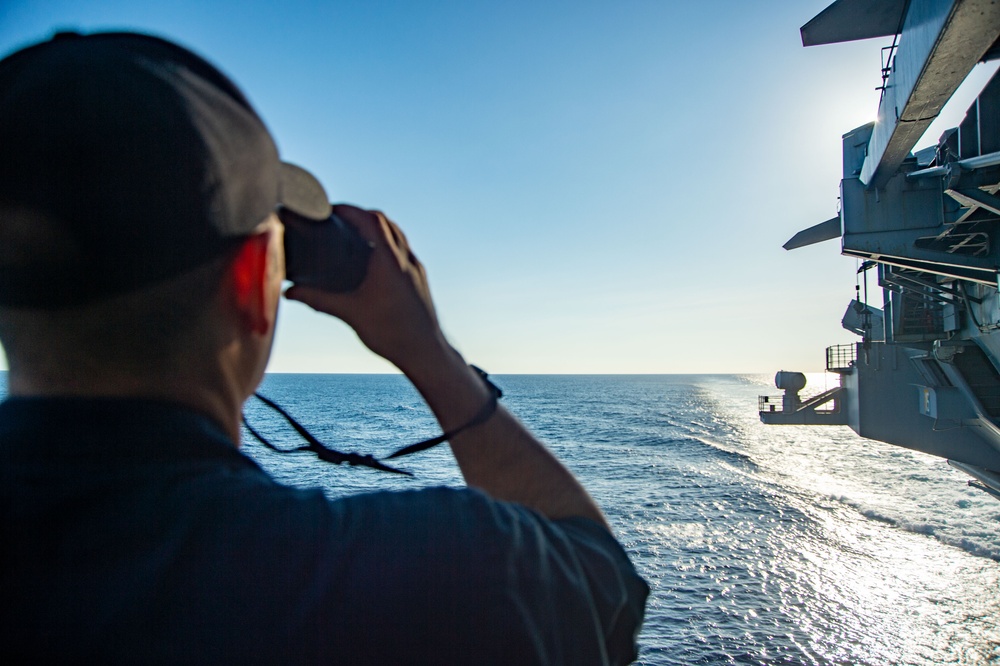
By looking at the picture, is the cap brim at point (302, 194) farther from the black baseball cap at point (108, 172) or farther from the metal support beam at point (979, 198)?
the metal support beam at point (979, 198)

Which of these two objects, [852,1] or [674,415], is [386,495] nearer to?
[852,1]

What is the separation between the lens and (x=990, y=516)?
81.1ft

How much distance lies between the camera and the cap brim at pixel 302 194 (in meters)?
0.98

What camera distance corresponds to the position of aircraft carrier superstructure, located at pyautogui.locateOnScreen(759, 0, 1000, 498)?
8461 millimetres

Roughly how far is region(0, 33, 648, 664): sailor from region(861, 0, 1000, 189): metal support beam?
821 centimetres

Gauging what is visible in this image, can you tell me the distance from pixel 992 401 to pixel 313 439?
63.6 ft

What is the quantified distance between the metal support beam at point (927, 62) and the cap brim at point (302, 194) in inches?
318

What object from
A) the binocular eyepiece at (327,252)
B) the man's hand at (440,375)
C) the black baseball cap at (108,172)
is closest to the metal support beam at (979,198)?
the man's hand at (440,375)

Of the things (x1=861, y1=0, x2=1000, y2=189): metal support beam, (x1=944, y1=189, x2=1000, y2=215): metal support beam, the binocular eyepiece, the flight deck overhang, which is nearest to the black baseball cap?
the binocular eyepiece

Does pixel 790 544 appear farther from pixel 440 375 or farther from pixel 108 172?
pixel 108 172

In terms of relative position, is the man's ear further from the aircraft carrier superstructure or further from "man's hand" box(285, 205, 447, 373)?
the aircraft carrier superstructure

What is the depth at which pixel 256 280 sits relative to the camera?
956mm

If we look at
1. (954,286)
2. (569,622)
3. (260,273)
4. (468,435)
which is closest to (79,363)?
(260,273)

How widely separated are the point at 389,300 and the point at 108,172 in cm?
46
